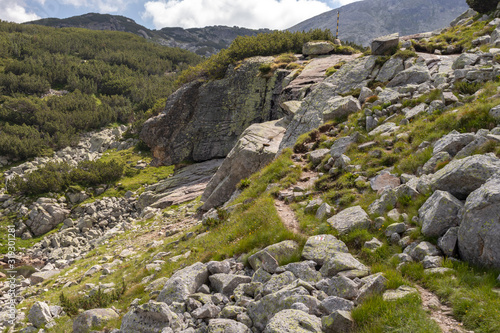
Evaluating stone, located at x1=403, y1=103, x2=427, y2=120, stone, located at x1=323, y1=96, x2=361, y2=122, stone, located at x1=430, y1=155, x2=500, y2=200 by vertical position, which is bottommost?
stone, located at x1=430, y1=155, x2=500, y2=200

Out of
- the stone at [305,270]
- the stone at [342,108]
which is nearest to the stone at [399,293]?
the stone at [305,270]

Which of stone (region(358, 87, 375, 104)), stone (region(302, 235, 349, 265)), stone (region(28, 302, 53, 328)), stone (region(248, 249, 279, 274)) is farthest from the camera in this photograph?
stone (region(358, 87, 375, 104))

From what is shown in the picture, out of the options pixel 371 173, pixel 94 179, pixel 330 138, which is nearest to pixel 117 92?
pixel 94 179

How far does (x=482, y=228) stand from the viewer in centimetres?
584

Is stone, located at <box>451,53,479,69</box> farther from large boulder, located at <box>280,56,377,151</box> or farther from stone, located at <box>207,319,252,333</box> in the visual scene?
stone, located at <box>207,319,252,333</box>

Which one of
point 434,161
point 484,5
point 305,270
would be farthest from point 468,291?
point 484,5

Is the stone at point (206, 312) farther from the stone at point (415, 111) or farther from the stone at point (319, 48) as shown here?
the stone at point (319, 48)

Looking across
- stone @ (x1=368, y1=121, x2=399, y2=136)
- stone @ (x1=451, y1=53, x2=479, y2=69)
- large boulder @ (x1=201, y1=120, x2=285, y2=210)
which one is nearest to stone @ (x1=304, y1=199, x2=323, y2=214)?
stone @ (x1=368, y1=121, x2=399, y2=136)

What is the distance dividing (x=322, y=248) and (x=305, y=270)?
1.02 meters

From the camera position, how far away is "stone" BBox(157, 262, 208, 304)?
7586 mm

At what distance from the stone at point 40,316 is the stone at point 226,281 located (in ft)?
25.8

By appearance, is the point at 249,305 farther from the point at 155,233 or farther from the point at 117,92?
the point at 117,92

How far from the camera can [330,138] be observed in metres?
17.1

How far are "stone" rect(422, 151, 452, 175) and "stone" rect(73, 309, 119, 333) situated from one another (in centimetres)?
1107
